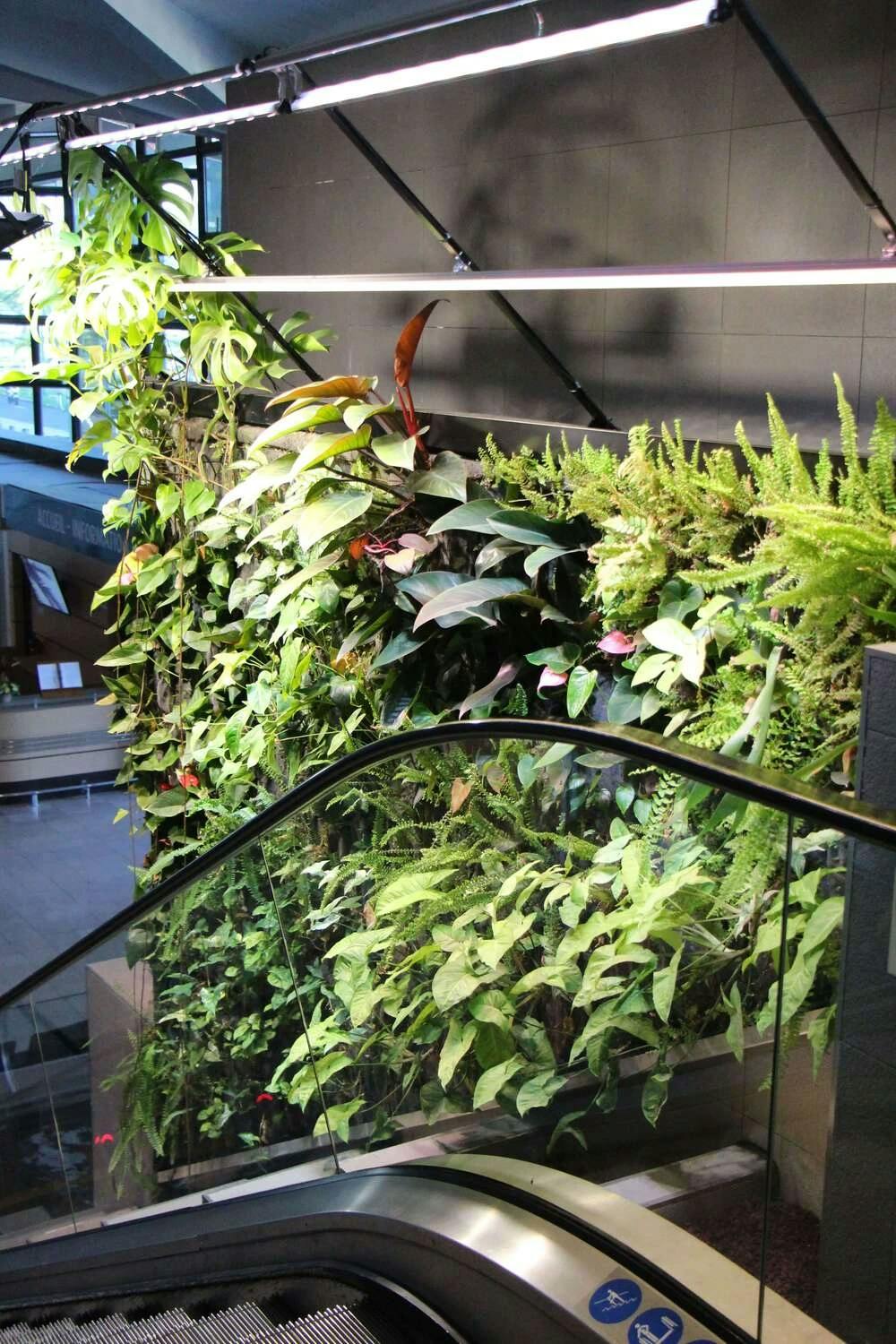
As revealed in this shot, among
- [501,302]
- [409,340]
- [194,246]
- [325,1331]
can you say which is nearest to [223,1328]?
[325,1331]

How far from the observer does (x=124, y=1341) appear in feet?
8.45

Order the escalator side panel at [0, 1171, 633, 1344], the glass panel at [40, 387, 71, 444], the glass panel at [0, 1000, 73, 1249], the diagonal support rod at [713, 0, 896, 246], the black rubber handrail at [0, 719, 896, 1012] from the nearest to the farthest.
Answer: the black rubber handrail at [0, 719, 896, 1012]
the escalator side panel at [0, 1171, 633, 1344]
the diagonal support rod at [713, 0, 896, 246]
the glass panel at [0, 1000, 73, 1249]
the glass panel at [40, 387, 71, 444]

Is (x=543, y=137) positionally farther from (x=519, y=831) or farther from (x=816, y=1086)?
(x=816, y=1086)

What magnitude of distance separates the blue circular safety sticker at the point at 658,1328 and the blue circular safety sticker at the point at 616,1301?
0.02 meters

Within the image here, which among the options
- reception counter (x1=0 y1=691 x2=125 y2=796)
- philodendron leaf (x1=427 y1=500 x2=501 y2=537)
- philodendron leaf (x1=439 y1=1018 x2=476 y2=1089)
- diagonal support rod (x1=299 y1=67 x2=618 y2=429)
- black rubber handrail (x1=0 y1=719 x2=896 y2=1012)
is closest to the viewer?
black rubber handrail (x1=0 y1=719 x2=896 y2=1012)

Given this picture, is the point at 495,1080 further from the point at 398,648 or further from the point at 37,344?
the point at 37,344

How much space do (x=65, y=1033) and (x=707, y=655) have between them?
7.53 ft

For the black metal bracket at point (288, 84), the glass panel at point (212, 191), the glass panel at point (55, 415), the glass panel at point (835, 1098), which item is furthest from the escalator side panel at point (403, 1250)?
the glass panel at point (55, 415)

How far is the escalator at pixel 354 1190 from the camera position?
1.61 meters

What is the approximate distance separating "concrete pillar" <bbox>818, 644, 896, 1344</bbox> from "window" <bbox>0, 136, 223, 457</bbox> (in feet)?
24.7

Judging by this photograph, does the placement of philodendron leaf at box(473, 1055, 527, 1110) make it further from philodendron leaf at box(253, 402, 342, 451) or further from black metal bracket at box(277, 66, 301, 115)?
black metal bracket at box(277, 66, 301, 115)

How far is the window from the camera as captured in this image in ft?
26.7

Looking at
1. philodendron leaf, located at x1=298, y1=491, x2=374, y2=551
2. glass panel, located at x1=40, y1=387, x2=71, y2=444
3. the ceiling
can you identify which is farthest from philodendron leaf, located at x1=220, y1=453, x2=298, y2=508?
glass panel, located at x1=40, y1=387, x2=71, y2=444

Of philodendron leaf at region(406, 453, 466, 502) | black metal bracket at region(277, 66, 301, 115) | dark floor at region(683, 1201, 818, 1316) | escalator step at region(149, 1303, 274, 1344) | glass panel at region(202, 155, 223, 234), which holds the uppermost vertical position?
glass panel at region(202, 155, 223, 234)
